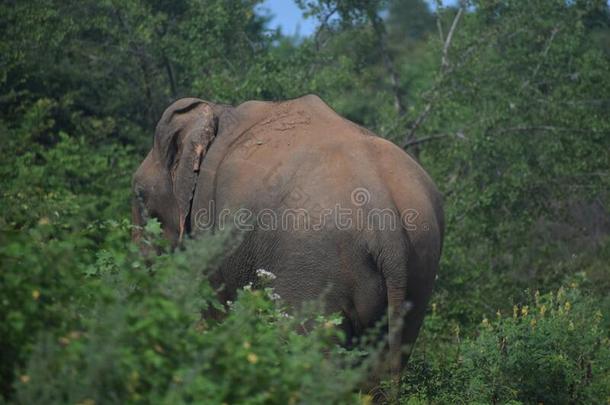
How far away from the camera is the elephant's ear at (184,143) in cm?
832

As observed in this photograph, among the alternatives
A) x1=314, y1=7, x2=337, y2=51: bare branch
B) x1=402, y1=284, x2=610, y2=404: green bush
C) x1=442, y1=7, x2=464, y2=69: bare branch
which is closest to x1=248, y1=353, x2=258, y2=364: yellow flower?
x1=402, y1=284, x2=610, y2=404: green bush

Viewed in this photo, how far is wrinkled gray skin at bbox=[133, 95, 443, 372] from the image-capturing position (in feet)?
22.4

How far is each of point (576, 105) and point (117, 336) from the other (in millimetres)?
11182

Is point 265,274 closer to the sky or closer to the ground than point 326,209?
closer to the ground

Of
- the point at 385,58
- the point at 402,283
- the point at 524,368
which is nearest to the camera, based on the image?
the point at 402,283

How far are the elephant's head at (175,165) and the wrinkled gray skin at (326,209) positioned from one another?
0.32 feet

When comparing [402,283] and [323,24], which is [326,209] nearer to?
[402,283]

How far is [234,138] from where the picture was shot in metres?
8.14

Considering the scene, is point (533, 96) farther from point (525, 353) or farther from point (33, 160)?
point (525, 353)

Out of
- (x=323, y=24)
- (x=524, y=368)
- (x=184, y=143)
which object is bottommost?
(x=524, y=368)

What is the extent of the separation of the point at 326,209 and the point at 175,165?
2166 millimetres

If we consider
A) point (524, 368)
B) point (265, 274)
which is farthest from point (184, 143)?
point (524, 368)

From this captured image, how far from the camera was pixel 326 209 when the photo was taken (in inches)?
271

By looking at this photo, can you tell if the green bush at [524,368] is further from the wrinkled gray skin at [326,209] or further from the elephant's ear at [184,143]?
the elephant's ear at [184,143]
